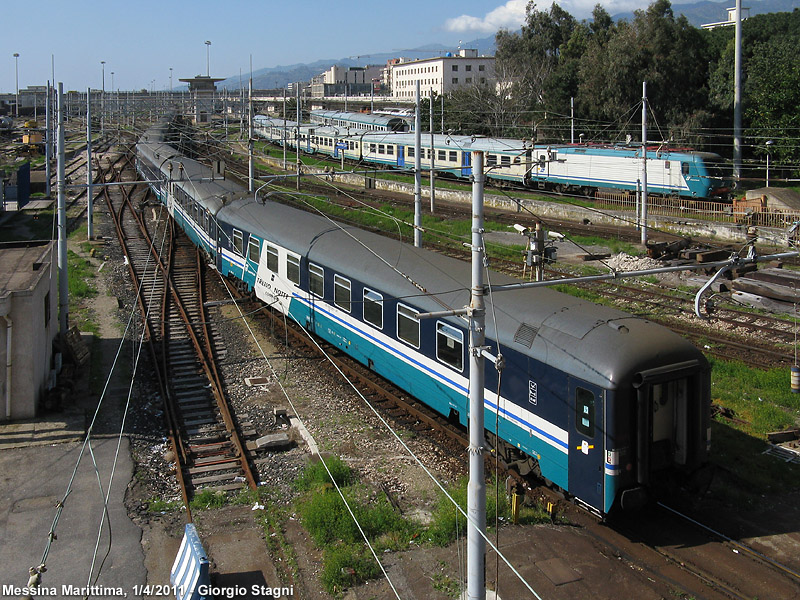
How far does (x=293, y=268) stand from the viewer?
1686cm

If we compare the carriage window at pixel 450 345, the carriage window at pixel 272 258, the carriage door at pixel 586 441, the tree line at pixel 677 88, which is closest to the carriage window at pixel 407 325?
the carriage window at pixel 450 345

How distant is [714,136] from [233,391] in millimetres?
39577

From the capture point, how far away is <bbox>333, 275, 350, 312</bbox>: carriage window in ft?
48.2

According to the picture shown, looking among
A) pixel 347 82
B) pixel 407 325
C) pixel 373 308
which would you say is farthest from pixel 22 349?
pixel 347 82

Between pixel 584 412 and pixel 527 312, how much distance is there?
1784 millimetres

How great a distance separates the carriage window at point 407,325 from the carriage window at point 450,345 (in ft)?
2.07

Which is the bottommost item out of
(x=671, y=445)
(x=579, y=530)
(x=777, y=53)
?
(x=579, y=530)

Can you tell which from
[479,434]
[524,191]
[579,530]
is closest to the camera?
[479,434]

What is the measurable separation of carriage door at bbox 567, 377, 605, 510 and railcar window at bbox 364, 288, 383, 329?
4900mm

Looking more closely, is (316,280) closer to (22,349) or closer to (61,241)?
(22,349)

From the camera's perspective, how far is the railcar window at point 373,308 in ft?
44.5

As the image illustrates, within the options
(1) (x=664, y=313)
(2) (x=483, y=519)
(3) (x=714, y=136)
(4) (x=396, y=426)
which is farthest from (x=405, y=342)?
(3) (x=714, y=136)

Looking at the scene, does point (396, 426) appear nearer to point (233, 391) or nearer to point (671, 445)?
point (233, 391)

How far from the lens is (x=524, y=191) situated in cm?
4175
